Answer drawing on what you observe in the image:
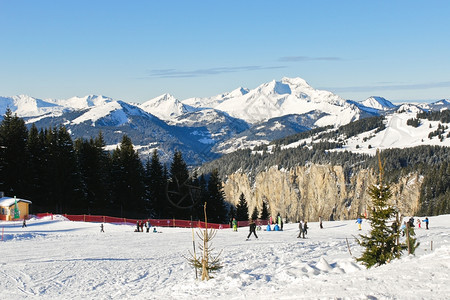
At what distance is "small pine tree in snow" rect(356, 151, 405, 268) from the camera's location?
57.7 ft

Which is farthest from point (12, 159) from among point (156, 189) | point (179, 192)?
point (179, 192)

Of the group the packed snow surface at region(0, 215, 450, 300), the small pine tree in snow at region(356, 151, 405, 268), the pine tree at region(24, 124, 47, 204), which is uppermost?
the pine tree at region(24, 124, 47, 204)

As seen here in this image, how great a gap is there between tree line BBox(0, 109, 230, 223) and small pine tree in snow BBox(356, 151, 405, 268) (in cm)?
4441

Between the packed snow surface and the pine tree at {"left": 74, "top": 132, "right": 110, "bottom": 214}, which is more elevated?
the pine tree at {"left": 74, "top": 132, "right": 110, "bottom": 214}

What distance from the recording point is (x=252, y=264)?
854 inches

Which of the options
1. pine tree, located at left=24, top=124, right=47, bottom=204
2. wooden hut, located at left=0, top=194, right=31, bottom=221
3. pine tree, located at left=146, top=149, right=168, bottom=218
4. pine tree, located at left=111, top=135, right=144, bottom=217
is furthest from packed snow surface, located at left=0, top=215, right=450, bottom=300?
pine tree, located at left=146, top=149, right=168, bottom=218

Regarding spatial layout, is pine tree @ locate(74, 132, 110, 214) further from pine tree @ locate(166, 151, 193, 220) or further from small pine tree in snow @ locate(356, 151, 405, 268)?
small pine tree in snow @ locate(356, 151, 405, 268)

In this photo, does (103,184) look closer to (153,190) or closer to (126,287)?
(153,190)

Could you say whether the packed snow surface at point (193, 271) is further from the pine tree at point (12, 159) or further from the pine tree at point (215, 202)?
the pine tree at point (215, 202)

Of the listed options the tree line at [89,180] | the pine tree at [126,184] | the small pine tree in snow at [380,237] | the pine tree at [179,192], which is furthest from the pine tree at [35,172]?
the small pine tree in snow at [380,237]

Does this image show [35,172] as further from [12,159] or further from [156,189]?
[156,189]

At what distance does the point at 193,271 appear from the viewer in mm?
21172

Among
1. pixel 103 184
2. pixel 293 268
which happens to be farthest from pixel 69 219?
pixel 293 268

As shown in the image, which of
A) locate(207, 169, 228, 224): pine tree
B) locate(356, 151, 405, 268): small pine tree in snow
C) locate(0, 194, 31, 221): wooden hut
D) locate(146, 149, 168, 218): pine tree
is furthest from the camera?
locate(207, 169, 228, 224): pine tree
